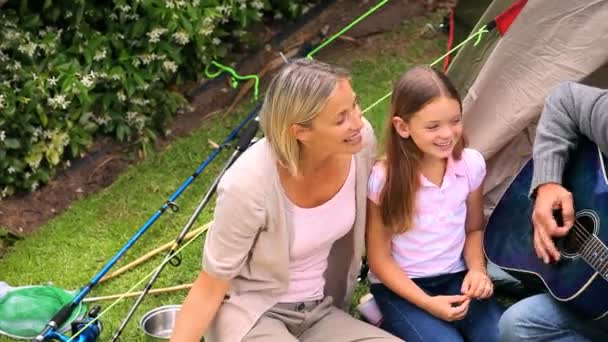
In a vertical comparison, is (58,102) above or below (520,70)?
above

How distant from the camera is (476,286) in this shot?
252 cm

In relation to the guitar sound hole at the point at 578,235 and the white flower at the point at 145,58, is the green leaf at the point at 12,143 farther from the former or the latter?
the guitar sound hole at the point at 578,235

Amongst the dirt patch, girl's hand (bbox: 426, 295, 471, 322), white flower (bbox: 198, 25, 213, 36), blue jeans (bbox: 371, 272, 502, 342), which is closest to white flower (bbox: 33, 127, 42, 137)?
the dirt patch

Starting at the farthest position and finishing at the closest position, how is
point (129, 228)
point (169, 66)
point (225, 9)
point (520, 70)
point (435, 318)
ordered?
point (225, 9) < point (169, 66) < point (129, 228) < point (520, 70) < point (435, 318)

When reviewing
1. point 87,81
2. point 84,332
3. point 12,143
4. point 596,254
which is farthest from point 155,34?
point 596,254

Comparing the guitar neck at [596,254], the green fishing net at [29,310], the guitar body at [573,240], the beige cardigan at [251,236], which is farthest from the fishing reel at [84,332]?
the guitar neck at [596,254]

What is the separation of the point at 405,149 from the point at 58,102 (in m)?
1.74

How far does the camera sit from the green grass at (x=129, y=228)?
3.25 meters

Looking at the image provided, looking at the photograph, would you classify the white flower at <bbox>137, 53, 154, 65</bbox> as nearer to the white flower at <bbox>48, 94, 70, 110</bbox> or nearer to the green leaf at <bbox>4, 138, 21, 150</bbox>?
the white flower at <bbox>48, 94, 70, 110</bbox>

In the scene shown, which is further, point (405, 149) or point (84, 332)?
point (84, 332)

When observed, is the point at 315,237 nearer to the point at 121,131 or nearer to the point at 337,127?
the point at 337,127

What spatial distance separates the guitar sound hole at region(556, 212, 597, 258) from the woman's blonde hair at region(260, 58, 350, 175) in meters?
0.71

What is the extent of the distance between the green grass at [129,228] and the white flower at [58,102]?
0.42 meters

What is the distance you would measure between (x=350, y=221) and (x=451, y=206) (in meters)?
0.31
